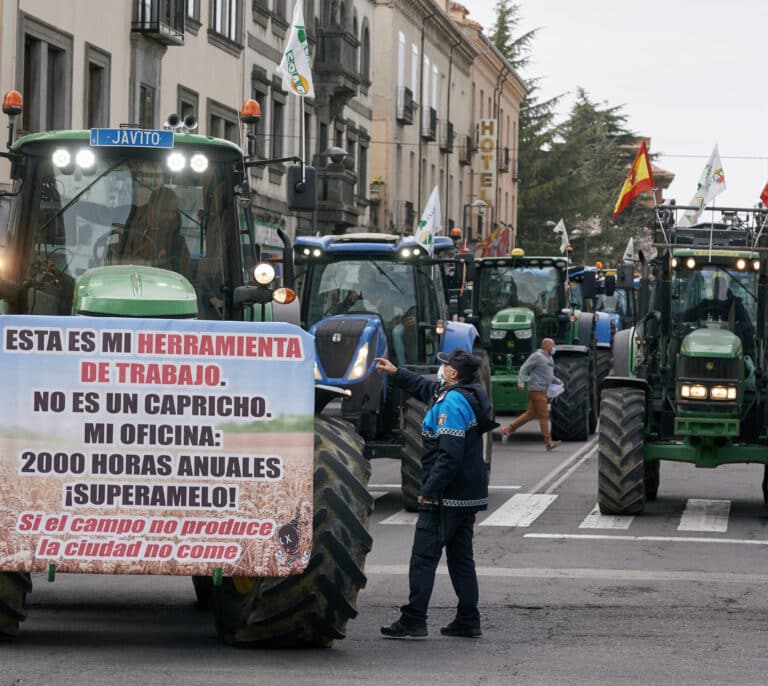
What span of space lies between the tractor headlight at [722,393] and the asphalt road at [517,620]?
1.18 meters

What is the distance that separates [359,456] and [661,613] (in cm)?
287

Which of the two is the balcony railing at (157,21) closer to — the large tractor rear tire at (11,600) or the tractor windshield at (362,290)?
the tractor windshield at (362,290)

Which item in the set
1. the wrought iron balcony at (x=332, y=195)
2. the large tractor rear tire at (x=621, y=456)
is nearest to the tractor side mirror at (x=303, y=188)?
the large tractor rear tire at (x=621, y=456)

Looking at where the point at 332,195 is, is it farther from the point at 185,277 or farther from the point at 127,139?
the point at 185,277

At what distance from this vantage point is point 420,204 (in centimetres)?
6166

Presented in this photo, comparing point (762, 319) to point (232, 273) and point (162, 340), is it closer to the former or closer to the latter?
point (232, 273)

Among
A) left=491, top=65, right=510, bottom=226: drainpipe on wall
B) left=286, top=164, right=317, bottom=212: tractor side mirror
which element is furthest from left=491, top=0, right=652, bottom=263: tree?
left=286, top=164, right=317, bottom=212: tractor side mirror

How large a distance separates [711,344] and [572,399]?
10.5 m

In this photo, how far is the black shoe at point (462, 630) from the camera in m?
10.3

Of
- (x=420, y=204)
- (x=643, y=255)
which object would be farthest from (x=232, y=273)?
(x=420, y=204)

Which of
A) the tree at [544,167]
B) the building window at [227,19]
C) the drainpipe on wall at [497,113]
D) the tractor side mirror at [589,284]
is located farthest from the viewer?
the tree at [544,167]

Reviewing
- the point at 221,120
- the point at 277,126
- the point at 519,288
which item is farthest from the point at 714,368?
the point at 277,126

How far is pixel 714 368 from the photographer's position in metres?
17.3

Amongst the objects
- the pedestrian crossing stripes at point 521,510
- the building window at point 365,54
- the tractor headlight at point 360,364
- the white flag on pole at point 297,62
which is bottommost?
the pedestrian crossing stripes at point 521,510
